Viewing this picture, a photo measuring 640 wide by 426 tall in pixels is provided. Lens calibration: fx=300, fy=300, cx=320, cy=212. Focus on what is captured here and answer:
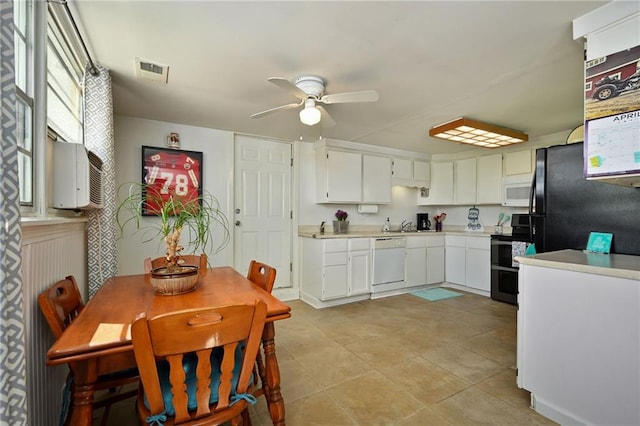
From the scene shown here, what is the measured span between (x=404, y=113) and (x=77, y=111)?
2.77 m

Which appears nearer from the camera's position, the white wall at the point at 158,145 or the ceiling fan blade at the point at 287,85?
the ceiling fan blade at the point at 287,85

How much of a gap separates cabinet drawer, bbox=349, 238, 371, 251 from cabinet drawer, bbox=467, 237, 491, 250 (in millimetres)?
1618

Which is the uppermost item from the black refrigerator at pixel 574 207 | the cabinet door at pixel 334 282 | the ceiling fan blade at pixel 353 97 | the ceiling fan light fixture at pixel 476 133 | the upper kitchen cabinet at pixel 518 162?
the ceiling fan light fixture at pixel 476 133

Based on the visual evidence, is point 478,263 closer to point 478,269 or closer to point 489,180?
point 478,269

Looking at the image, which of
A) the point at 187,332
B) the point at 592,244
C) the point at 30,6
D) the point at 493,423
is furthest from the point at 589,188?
the point at 30,6

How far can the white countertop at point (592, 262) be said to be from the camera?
1.43 meters

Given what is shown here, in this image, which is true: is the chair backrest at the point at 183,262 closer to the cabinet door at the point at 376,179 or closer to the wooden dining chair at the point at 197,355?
the wooden dining chair at the point at 197,355

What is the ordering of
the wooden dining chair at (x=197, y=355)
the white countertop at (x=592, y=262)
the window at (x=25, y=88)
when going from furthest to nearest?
the white countertop at (x=592, y=262), the window at (x=25, y=88), the wooden dining chair at (x=197, y=355)

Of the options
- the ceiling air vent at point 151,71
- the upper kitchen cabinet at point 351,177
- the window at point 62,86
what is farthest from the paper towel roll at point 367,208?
the window at point 62,86

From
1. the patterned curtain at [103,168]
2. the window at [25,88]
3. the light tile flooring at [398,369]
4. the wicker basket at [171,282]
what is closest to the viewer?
the window at [25,88]

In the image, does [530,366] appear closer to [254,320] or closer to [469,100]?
[254,320]

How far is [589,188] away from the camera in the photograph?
2012 millimetres

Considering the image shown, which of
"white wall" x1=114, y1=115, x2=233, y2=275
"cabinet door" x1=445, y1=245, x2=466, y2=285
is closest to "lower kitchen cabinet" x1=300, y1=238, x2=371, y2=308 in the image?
"white wall" x1=114, y1=115, x2=233, y2=275

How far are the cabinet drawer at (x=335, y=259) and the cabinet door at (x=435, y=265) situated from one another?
157cm
